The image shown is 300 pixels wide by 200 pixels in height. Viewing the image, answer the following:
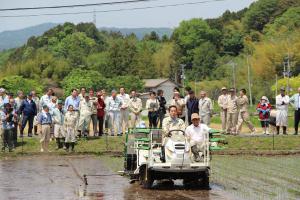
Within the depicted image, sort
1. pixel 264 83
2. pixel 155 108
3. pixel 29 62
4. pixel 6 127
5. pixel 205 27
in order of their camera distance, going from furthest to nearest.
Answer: pixel 205 27 → pixel 29 62 → pixel 264 83 → pixel 155 108 → pixel 6 127

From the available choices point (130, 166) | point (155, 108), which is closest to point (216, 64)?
point (155, 108)

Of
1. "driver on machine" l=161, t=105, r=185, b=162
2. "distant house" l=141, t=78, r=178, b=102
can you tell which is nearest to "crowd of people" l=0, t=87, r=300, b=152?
"driver on machine" l=161, t=105, r=185, b=162

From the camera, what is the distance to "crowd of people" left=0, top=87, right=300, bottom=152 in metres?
27.4

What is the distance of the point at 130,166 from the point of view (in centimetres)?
1928

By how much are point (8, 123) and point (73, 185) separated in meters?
9.49

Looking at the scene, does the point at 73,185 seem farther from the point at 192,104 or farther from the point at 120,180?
the point at 192,104

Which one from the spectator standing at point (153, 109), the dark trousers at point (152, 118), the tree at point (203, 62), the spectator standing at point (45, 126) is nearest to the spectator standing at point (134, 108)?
the spectator standing at point (153, 109)

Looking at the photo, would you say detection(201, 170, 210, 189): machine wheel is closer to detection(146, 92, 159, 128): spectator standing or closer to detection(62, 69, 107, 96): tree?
detection(146, 92, 159, 128): spectator standing

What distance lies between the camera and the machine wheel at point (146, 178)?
56.7 ft

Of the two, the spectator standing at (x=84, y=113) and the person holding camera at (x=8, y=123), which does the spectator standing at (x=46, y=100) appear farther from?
the person holding camera at (x=8, y=123)

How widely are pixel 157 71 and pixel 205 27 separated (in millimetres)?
15966

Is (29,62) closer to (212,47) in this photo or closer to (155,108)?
(212,47)

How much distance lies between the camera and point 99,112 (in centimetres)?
2973

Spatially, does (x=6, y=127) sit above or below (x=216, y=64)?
below
